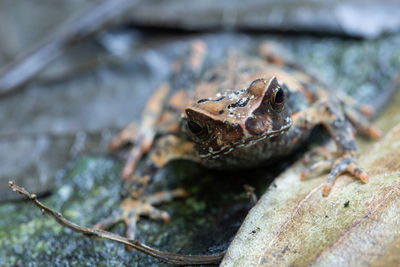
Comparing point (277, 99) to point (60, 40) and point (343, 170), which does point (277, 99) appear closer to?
point (343, 170)

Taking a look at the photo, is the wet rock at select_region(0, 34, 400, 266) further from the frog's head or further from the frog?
the frog's head

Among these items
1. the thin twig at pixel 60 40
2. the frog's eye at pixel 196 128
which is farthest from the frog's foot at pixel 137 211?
the thin twig at pixel 60 40

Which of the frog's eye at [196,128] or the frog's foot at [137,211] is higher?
the frog's eye at [196,128]

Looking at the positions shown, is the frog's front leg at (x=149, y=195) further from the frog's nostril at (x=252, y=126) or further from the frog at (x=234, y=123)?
the frog's nostril at (x=252, y=126)

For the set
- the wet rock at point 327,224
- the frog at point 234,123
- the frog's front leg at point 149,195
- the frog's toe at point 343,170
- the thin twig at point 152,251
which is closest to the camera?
the wet rock at point 327,224

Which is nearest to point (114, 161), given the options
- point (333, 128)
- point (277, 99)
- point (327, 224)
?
point (277, 99)

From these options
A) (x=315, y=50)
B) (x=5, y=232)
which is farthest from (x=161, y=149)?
(x=315, y=50)

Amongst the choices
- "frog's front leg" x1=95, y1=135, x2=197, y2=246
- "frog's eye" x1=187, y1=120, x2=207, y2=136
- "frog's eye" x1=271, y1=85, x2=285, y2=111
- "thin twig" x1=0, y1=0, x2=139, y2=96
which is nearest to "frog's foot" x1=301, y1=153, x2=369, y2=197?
"frog's eye" x1=271, y1=85, x2=285, y2=111

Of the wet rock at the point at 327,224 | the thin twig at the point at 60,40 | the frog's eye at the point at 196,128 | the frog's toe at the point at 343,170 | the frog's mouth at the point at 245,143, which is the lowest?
the wet rock at the point at 327,224
